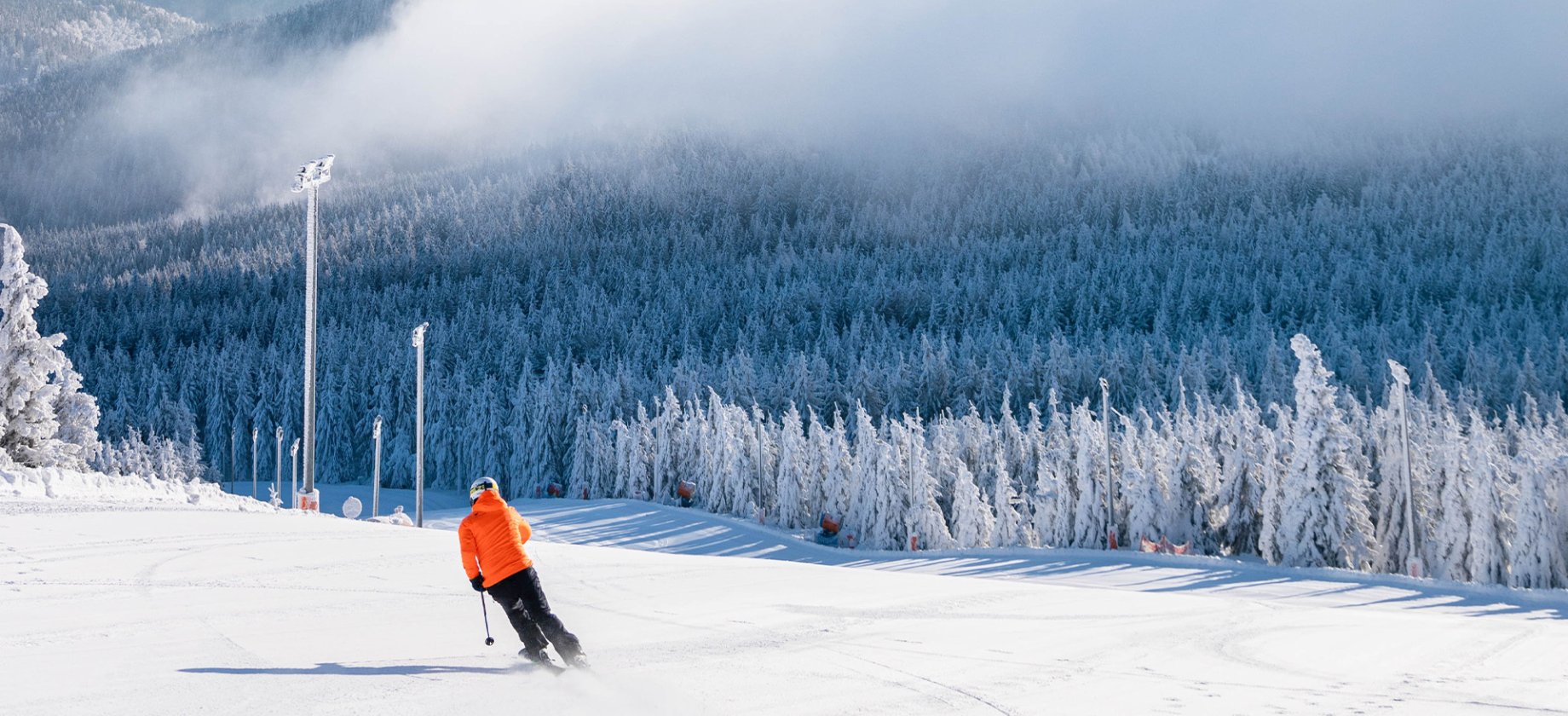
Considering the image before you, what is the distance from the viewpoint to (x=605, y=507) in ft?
199

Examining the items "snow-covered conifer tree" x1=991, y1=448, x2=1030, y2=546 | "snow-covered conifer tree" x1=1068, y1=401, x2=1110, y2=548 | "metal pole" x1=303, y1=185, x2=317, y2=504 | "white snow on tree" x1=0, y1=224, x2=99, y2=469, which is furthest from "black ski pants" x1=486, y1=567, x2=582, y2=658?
"snow-covered conifer tree" x1=991, y1=448, x2=1030, y2=546

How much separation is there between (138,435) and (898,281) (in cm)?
11421

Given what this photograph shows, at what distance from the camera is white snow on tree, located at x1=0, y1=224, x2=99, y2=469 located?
3528 centimetres

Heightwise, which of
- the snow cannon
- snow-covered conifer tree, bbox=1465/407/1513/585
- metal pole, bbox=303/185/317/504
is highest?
metal pole, bbox=303/185/317/504

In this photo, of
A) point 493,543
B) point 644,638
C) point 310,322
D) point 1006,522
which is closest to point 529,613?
point 493,543

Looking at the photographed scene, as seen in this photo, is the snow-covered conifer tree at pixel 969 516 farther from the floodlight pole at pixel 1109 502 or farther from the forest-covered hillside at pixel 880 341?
the forest-covered hillside at pixel 880 341

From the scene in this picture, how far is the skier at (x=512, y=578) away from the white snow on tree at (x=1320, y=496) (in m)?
27.9

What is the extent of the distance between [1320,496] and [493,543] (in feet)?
96.2

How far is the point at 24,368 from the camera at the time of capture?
3569 cm

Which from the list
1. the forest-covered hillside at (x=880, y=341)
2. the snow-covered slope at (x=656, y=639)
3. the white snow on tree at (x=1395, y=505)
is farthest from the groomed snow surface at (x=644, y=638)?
the forest-covered hillside at (x=880, y=341)

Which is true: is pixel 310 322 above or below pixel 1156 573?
above

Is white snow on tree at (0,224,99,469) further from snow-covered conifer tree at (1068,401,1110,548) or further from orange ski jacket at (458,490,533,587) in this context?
snow-covered conifer tree at (1068,401,1110,548)

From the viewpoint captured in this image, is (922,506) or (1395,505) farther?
(922,506)

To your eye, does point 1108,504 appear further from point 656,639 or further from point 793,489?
point 656,639
